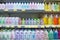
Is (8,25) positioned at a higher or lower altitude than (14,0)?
lower

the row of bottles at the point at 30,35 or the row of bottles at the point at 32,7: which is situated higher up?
the row of bottles at the point at 32,7

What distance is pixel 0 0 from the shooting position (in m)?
3.22

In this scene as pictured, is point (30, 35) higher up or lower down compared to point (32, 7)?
lower down

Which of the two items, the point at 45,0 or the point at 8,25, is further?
the point at 45,0

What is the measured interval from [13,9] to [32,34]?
67 centimetres

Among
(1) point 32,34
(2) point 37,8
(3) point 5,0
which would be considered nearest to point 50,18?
(2) point 37,8

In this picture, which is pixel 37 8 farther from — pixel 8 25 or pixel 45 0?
pixel 8 25

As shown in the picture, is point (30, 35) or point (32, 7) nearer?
point (30, 35)

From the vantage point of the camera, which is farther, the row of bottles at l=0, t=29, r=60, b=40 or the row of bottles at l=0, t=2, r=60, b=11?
the row of bottles at l=0, t=2, r=60, b=11

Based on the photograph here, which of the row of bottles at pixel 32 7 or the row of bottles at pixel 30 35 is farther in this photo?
the row of bottles at pixel 32 7

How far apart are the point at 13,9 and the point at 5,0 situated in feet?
1.79

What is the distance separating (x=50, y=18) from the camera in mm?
2848

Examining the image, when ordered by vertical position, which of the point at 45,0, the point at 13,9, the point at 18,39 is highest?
the point at 45,0

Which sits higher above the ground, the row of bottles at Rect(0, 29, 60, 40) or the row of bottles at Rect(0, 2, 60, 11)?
the row of bottles at Rect(0, 2, 60, 11)
